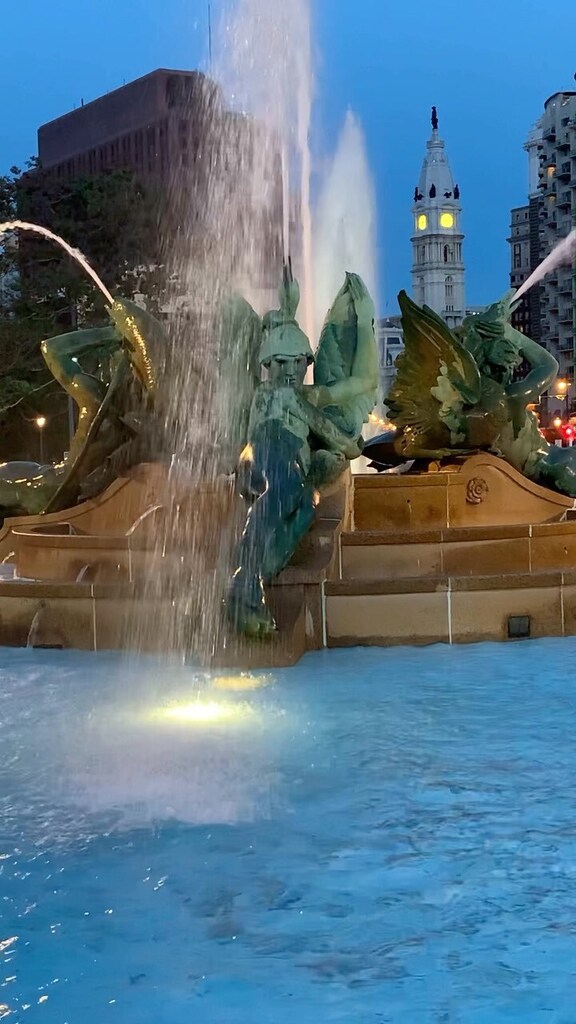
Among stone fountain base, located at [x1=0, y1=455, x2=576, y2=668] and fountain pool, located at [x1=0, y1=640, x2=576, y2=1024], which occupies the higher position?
stone fountain base, located at [x1=0, y1=455, x2=576, y2=668]

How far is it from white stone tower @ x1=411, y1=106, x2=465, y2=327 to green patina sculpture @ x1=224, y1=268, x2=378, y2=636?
133 m

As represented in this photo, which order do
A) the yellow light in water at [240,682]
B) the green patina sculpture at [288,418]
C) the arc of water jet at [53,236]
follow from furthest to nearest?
the arc of water jet at [53,236], the green patina sculpture at [288,418], the yellow light in water at [240,682]

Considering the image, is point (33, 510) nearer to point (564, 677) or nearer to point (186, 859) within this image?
point (564, 677)

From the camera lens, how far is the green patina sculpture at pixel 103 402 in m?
10.8

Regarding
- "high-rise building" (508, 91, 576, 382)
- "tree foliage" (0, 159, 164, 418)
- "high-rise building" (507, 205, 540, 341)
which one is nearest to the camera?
"tree foliage" (0, 159, 164, 418)

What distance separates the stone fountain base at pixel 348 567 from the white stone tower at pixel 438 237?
132882 mm

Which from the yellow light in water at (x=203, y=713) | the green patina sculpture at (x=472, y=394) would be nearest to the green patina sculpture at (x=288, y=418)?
the yellow light in water at (x=203, y=713)

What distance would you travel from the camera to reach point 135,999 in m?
3.34

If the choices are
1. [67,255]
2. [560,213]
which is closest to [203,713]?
[67,255]

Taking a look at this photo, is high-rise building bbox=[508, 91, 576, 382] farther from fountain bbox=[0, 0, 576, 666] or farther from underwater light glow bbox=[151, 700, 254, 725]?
underwater light glow bbox=[151, 700, 254, 725]

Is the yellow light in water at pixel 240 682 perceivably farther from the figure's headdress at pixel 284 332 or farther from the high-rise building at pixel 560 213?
the high-rise building at pixel 560 213

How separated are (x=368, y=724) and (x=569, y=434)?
42211 mm

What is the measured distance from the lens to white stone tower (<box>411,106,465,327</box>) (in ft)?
466

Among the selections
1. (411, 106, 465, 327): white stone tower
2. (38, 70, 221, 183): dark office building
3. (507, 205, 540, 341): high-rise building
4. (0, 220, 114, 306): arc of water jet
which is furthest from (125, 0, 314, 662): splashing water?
(411, 106, 465, 327): white stone tower
